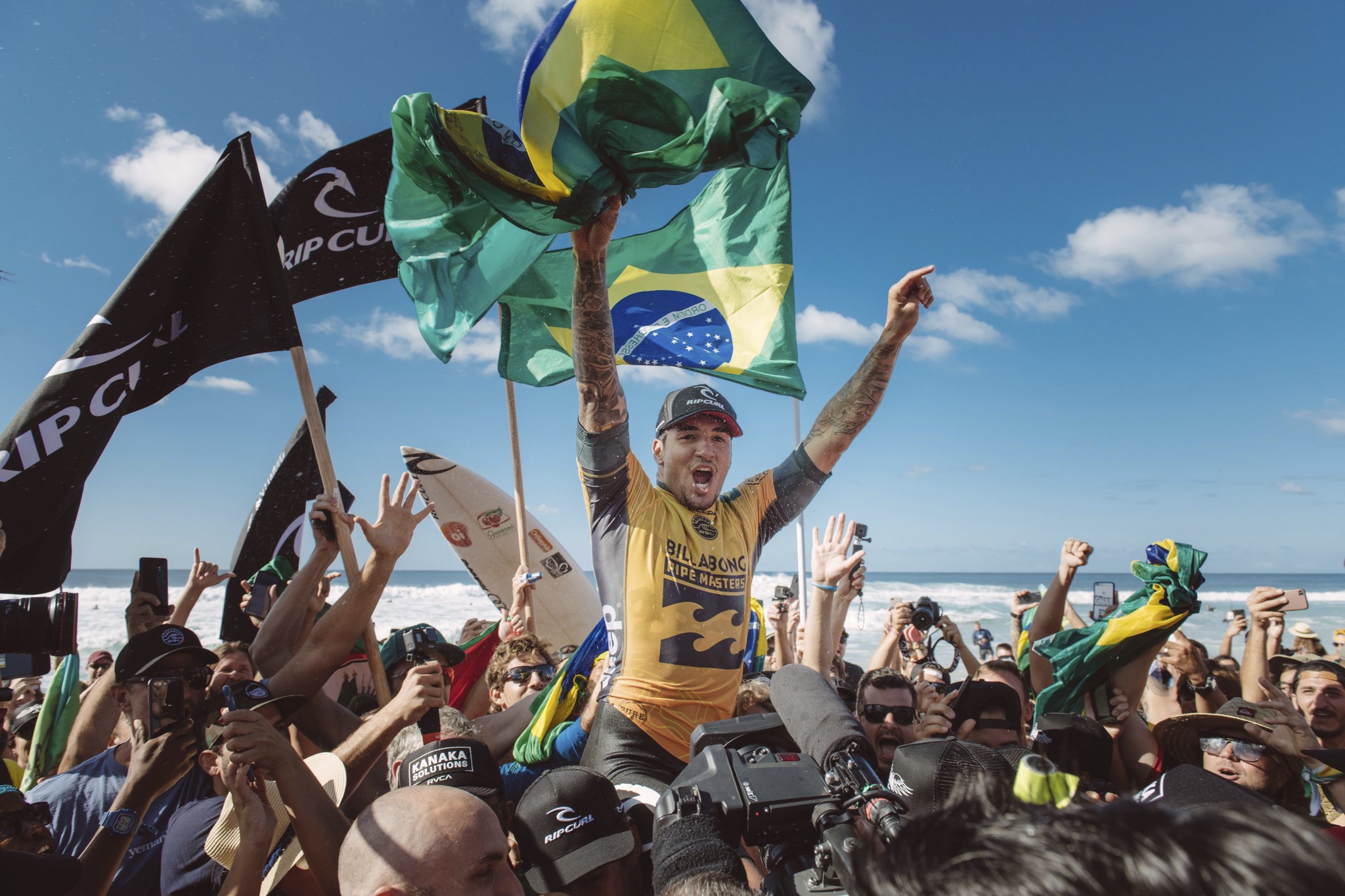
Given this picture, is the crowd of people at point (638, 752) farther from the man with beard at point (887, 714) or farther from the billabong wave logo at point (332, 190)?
the billabong wave logo at point (332, 190)

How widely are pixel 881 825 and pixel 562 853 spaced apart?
1197 mm

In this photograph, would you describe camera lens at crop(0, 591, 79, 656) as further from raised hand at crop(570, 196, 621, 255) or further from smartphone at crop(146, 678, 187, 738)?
raised hand at crop(570, 196, 621, 255)

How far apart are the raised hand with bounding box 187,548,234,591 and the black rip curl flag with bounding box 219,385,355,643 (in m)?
0.88

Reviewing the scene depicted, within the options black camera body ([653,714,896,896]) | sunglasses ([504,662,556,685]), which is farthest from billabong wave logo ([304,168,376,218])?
black camera body ([653,714,896,896])

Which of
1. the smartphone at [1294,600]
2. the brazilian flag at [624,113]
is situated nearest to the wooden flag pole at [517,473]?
the brazilian flag at [624,113]

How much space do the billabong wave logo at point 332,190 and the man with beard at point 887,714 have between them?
13.0ft

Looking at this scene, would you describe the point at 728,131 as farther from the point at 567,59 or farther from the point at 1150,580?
the point at 1150,580

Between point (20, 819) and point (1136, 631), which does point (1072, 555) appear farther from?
point (20, 819)

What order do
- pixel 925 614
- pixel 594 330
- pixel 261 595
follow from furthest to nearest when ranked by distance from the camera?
pixel 925 614 → pixel 261 595 → pixel 594 330

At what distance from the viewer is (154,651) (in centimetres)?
289

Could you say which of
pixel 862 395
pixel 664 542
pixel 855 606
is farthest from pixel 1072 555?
pixel 855 606

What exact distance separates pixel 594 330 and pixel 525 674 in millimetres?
2319

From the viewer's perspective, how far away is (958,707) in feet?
11.3

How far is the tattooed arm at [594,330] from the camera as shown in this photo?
9.76 ft
